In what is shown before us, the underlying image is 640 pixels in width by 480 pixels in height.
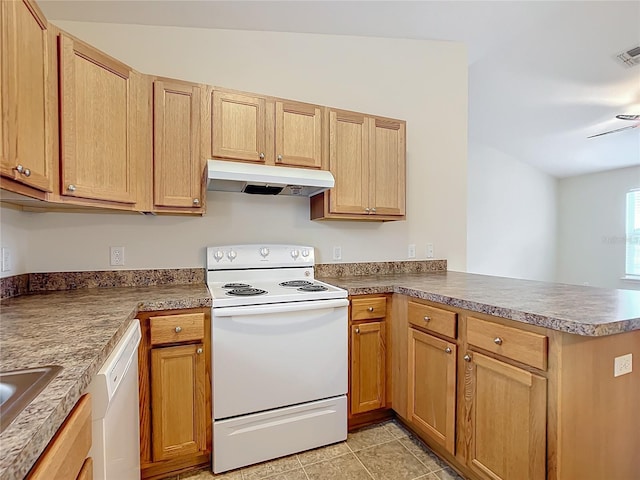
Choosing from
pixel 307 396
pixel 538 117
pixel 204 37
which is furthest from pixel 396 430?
pixel 538 117

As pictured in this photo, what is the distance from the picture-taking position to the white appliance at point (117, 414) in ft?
2.98

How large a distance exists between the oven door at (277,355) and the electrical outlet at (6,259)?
110 cm

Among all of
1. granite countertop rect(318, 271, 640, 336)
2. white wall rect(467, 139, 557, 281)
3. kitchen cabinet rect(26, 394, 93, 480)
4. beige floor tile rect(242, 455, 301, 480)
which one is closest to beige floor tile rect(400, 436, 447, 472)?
beige floor tile rect(242, 455, 301, 480)

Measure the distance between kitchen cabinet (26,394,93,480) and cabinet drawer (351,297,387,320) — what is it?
4.79 feet

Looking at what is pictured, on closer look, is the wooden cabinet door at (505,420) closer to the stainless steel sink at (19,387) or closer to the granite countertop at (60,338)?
the granite countertop at (60,338)

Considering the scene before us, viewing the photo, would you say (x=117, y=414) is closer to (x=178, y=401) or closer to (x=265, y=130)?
(x=178, y=401)

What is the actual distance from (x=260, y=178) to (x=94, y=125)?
86cm

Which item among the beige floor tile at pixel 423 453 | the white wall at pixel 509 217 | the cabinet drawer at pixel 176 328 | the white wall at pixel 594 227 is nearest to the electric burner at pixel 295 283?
the cabinet drawer at pixel 176 328

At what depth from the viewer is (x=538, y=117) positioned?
4.42m

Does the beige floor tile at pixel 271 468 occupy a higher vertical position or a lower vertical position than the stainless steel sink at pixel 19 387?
lower

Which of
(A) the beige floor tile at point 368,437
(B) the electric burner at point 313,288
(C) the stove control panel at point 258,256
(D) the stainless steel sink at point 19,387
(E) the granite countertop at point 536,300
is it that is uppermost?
(C) the stove control panel at point 258,256

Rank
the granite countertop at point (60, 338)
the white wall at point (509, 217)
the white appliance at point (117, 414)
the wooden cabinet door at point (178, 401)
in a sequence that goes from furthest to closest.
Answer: the white wall at point (509, 217) → the wooden cabinet door at point (178, 401) → the white appliance at point (117, 414) → the granite countertop at point (60, 338)

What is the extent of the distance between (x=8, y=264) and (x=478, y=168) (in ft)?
19.3

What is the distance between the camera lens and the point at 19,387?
715mm
